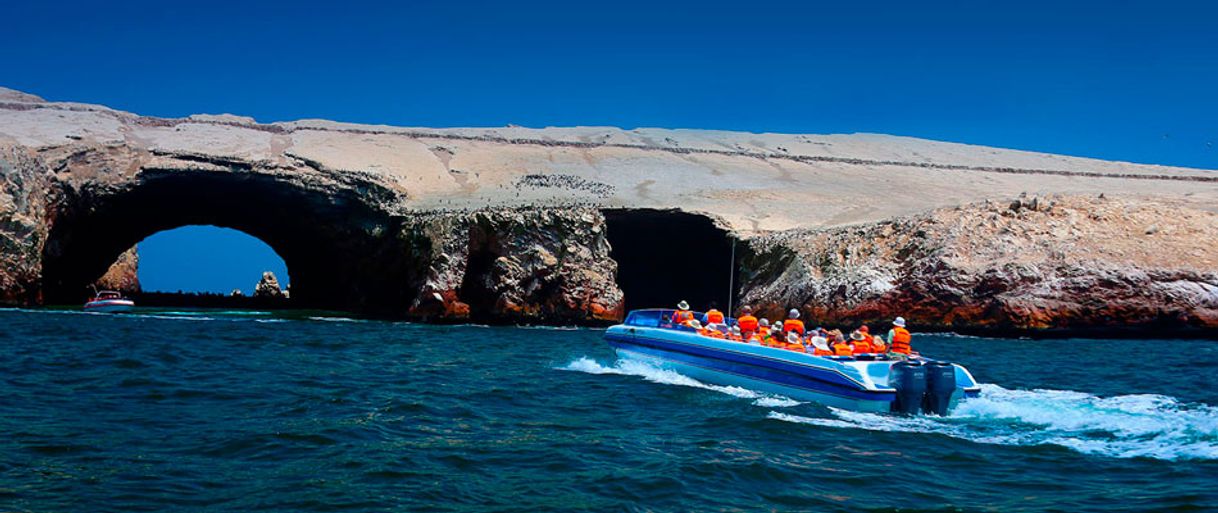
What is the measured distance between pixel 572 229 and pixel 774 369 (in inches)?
954

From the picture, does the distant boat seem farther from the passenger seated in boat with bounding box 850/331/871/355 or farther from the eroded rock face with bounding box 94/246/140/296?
the passenger seated in boat with bounding box 850/331/871/355

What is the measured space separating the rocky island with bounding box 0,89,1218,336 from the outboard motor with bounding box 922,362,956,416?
21.1 metres

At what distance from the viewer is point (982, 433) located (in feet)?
44.9

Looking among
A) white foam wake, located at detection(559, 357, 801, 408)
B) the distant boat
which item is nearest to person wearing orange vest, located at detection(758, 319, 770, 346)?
white foam wake, located at detection(559, 357, 801, 408)

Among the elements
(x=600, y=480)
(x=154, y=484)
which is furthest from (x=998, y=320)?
(x=154, y=484)

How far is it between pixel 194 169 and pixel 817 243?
2683 centimetres

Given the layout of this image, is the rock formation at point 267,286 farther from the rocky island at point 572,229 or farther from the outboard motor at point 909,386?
the outboard motor at point 909,386

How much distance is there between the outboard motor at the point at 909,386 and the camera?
15.5 meters

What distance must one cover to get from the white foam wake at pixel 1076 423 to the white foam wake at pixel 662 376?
1.31m

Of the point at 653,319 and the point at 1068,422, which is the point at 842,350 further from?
the point at 653,319

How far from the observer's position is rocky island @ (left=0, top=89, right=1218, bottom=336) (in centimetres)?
3572

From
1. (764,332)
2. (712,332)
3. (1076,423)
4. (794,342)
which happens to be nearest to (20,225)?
(712,332)

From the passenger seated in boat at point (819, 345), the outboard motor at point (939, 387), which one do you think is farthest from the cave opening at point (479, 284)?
the outboard motor at point (939, 387)

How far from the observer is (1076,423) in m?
14.1
